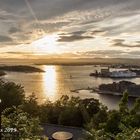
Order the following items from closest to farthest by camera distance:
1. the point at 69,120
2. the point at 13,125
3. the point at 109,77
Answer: the point at 13,125
the point at 69,120
the point at 109,77

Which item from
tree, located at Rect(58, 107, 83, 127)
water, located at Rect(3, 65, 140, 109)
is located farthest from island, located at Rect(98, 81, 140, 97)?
tree, located at Rect(58, 107, 83, 127)

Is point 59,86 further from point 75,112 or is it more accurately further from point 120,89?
point 75,112

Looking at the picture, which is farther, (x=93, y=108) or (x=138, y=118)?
(x=93, y=108)

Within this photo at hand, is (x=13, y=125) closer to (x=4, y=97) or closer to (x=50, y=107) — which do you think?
(x=4, y=97)

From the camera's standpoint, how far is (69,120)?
20.6 m

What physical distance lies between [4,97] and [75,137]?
917 cm

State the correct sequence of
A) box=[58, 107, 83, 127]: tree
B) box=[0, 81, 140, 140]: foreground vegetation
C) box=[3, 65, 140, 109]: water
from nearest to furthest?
box=[0, 81, 140, 140]: foreground vegetation < box=[58, 107, 83, 127]: tree < box=[3, 65, 140, 109]: water

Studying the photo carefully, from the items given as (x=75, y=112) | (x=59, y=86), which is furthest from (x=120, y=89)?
(x=75, y=112)

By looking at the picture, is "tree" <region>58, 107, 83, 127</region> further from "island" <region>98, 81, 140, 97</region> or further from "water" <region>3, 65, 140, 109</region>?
"island" <region>98, 81, 140, 97</region>

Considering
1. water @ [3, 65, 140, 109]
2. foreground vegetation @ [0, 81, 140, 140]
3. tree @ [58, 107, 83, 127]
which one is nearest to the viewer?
Result: foreground vegetation @ [0, 81, 140, 140]

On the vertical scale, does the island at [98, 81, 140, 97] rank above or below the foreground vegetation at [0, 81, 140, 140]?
below

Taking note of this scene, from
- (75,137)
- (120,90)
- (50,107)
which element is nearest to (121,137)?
(75,137)

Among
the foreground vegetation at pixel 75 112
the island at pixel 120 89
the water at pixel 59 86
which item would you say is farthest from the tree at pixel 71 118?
the island at pixel 120 89

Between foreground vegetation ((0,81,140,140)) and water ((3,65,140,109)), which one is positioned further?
→ water ((3,65,140,109))
